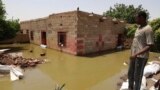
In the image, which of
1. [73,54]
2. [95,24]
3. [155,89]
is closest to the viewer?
[155,89]

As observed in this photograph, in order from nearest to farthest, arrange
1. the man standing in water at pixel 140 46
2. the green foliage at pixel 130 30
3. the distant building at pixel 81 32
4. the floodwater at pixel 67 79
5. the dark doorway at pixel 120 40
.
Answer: the man standing in water at pixel 140 46 < the floodwater at pixel 67 79 < the distant building at pixel 81 32 < the green foliage at pixel 130 30 < the dark doorway at pixel 120 40

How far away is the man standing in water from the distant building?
31.0 feet

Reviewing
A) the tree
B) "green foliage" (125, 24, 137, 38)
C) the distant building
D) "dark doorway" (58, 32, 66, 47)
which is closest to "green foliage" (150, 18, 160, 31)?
"green foliage" (125, 24, 137, 38)

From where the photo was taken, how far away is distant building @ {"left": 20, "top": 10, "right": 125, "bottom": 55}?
44.0 feet

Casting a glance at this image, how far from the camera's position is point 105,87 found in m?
6.59

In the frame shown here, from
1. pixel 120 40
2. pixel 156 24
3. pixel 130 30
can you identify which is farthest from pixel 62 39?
pixel 156 24

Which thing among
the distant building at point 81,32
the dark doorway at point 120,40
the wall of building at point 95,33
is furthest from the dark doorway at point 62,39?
the dark doorway at point 120,40

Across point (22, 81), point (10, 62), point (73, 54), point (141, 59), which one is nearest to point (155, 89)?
point (141, 59)

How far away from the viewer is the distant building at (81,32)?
13.4 meters

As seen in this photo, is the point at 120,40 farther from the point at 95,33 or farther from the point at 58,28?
the point at 58,28

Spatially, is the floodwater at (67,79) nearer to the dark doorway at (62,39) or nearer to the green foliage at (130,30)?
the dark doorway at (62,39)

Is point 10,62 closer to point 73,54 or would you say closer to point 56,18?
point 73,54

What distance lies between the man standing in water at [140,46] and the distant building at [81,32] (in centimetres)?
946

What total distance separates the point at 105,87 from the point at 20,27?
2640cm
